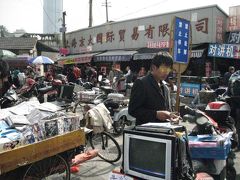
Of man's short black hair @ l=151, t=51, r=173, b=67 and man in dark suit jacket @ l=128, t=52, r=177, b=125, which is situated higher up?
man's short black hair @ l=151, t=51, r=173, b=67

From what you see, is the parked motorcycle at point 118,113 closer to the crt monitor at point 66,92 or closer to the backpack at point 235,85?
the crt monitor at point 66,92

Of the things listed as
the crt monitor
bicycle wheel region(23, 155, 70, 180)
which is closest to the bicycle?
bicycle wheel region(23, 155, 70, 180)

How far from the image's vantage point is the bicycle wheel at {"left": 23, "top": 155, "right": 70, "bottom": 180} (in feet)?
13.7

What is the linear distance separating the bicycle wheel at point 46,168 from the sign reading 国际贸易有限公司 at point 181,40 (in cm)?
467

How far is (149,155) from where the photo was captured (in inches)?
98.3

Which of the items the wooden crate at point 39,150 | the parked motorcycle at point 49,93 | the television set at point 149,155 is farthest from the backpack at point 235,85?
the parked motorcycle at point 49,93

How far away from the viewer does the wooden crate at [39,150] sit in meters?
3.59

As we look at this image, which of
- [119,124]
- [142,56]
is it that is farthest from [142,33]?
[119,124]

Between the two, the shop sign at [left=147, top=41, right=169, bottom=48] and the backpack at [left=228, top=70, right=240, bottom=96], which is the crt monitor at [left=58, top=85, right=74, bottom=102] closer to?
the backpack at [left=228, top=70, right=240, bottom=96]

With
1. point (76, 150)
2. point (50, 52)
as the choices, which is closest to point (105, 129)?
point (76, 150)

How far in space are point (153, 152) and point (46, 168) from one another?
2387 millimetres

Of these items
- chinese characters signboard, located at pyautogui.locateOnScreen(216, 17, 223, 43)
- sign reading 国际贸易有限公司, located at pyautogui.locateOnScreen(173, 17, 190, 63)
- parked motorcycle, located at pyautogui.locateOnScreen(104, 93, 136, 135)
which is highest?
chinese characters signboard, located at pyautogui.locateOnScreen(216, 17, 223, 43)

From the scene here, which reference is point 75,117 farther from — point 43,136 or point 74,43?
point 74,43

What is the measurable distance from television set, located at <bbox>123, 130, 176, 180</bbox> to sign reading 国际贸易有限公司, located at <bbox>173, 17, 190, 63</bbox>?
19.3ft
